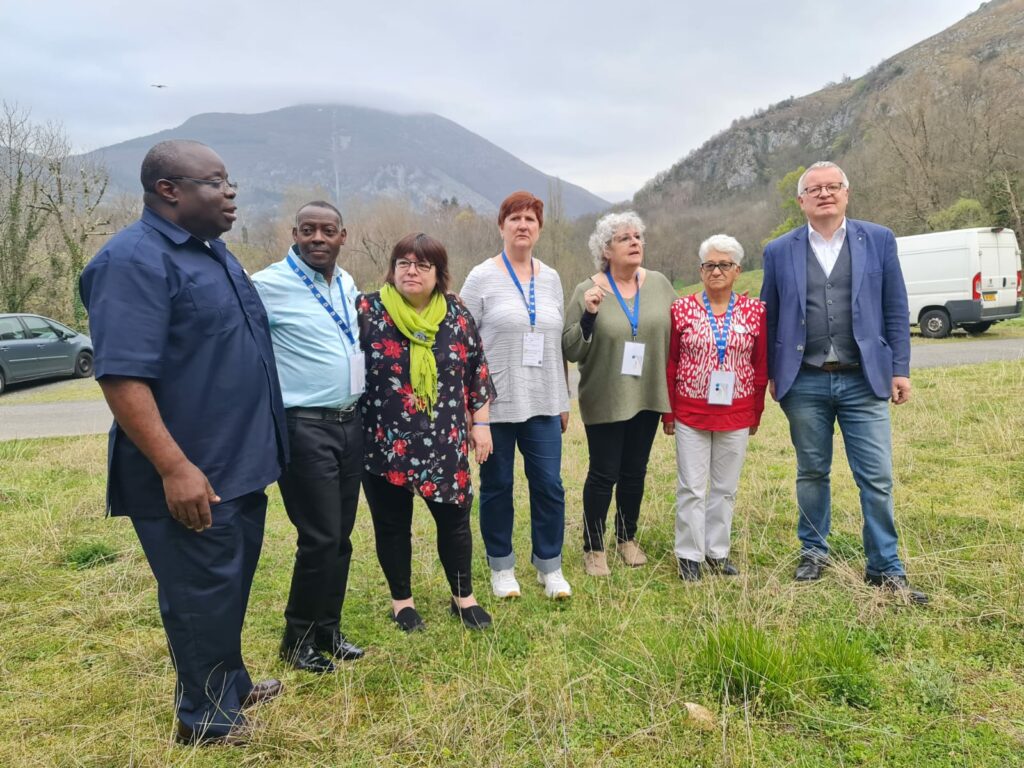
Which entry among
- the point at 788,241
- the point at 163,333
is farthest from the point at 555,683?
the point at 788,241

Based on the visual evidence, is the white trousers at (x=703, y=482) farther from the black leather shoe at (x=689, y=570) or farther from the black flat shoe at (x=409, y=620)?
the black flat shoe at (x=409, y=620)

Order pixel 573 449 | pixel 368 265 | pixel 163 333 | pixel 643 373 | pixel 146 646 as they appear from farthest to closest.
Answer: pixel 368 265, pixel 573 449, pixel 643 373, pixel 146 646, pixel 163 333

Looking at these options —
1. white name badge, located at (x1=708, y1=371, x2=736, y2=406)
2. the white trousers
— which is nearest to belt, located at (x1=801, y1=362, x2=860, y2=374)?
white name badge, located at (x1=708, y1=371, x2=736, y2=406)

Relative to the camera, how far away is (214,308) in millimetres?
2234

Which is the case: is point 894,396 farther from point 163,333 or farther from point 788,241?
point 163,333

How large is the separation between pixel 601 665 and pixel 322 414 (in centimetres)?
156

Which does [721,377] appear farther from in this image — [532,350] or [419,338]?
[419,338]

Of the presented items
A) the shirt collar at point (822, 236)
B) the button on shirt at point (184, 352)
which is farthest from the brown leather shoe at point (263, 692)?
the shirt collar at point (822, 236)

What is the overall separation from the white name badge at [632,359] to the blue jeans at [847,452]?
2.67 feet

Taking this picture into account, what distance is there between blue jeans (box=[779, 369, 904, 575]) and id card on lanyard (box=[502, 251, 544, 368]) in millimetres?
1383

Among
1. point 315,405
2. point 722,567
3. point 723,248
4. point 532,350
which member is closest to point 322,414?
point 315,405

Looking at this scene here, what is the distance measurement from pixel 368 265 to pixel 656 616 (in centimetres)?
4271

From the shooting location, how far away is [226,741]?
2.32m

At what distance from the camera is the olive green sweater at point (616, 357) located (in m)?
3.68
